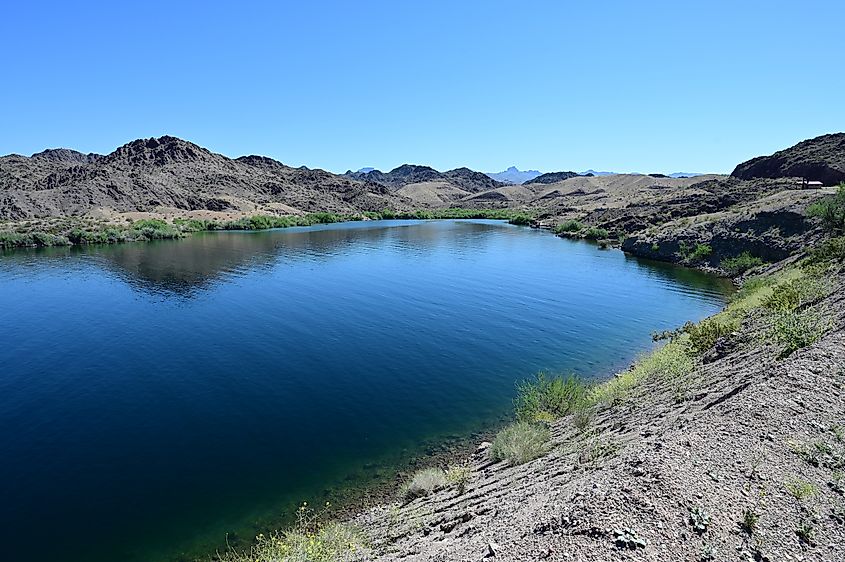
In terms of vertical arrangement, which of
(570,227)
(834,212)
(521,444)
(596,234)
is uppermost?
(834,212)

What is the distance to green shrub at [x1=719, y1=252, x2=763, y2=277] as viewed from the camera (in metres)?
47.1

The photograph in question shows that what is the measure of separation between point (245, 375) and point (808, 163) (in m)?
113

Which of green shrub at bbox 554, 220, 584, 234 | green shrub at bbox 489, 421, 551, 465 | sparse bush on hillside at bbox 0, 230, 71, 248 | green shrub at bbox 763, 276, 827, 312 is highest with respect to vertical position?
sparse bush on hillside at bbox 0, 230, 71, 248

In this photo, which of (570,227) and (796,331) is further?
(570,227)

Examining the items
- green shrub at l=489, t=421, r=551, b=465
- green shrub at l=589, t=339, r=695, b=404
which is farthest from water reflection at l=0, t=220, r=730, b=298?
green shrub at l=489, t=421, r=551, b=465

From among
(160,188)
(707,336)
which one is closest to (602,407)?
(707,336)

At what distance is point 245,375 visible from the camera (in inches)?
900

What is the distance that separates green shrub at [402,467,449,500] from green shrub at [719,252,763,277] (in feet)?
154

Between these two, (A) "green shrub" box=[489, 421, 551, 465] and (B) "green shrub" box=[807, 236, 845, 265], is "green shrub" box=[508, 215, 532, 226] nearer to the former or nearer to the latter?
(B) "green shrub" box=[807, 236, 845, 265]

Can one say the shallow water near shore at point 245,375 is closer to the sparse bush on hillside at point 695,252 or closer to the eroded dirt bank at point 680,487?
the eroded dirt bank at point 680,487

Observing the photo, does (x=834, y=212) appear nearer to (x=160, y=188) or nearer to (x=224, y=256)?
(x=224, y=256)

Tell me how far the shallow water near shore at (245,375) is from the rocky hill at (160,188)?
72.6m

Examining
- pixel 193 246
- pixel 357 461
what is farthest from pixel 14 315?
pixel 193 246

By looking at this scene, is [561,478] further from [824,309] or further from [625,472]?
[824,309]
